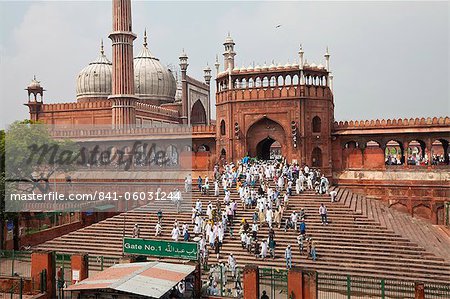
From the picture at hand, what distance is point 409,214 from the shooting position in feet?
70.6

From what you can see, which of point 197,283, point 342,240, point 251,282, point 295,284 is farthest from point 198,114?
point 295,284

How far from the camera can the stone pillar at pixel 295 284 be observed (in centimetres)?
995

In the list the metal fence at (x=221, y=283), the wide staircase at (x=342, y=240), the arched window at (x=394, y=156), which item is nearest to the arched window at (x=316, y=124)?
the arched window at (x=394, y=156)

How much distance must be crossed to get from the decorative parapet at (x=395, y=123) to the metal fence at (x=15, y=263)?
16.1m

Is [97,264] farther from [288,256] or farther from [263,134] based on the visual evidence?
[263,134]

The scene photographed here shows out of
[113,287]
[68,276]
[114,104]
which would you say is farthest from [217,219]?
[114,104]

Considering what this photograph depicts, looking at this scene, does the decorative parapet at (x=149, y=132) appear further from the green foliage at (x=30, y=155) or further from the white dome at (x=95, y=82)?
the white dome at (x=95, y=82)

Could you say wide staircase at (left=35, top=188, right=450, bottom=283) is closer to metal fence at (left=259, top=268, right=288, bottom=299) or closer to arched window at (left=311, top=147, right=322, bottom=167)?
metal fence at (left=259, top=268, right=288, bottom=299)

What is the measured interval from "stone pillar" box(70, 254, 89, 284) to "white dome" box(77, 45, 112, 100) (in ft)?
95.4

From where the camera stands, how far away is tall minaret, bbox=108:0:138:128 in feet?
93.6

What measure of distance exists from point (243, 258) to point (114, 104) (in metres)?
18.3

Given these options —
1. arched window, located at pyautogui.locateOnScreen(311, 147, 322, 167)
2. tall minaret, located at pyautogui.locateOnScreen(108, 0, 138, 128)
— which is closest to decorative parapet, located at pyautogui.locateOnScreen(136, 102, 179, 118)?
tall minaret, located at pyautogui.locateOnScreen(108, 0, 138, 128)

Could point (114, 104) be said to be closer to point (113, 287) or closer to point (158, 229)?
point (158, 229)

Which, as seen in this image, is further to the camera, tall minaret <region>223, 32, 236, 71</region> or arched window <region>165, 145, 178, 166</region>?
tall minaret <region>223, 32, 236, 71</region>
